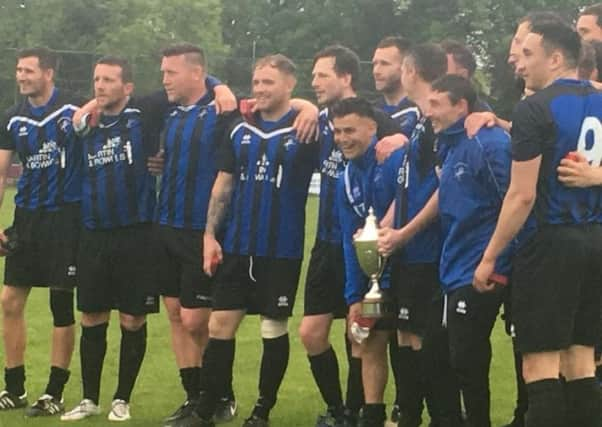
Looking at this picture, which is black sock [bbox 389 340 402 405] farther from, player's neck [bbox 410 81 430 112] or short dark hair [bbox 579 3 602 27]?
short dark hair [bbox 579 3 602 27]

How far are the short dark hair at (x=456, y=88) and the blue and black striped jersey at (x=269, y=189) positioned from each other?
1264 mm

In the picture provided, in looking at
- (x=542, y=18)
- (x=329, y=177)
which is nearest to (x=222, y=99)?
(x=329, y=177)

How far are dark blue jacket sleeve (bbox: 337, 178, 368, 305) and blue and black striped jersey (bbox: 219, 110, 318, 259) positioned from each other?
1.40ft

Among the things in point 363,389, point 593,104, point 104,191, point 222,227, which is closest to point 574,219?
point 593,104

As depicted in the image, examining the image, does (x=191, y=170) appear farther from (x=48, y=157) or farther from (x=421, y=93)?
(x=421, y=93)

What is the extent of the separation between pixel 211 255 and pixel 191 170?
0.66 meters

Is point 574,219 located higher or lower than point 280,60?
lower

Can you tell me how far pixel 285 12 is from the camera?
2616 inches

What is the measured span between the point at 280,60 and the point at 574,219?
8.39ft

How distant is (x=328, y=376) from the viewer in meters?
7.46

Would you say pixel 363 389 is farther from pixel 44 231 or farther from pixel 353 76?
pixel 44 231

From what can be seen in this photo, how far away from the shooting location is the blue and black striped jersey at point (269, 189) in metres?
7.39

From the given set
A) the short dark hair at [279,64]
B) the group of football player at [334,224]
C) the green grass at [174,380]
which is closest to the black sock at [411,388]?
the group of football player at [334,224]

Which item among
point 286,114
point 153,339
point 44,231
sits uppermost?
point 286,114
